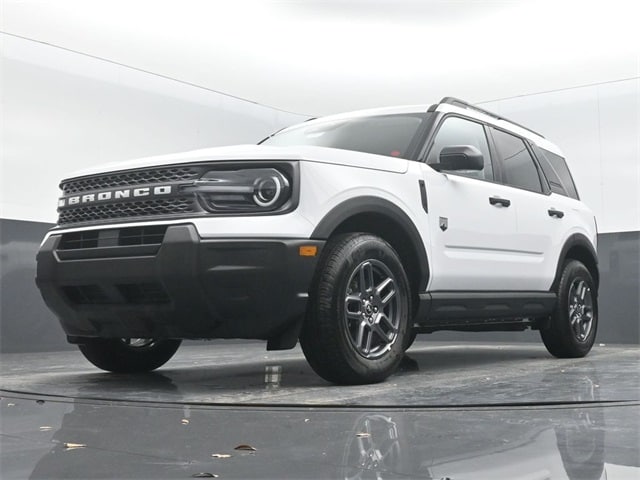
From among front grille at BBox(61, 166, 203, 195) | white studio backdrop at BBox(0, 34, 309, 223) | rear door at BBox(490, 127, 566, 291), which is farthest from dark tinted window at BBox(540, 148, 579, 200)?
white studio backdrop at BBox(0, 34, 309, 223)

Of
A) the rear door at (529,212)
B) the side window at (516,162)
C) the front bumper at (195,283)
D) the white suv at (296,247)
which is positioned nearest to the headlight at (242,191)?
the white suv at (296,247)

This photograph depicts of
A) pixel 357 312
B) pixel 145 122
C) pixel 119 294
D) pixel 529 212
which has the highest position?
pixel 145 122

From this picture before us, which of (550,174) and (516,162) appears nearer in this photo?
(516,162)

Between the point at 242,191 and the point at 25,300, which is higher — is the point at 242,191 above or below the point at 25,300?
above

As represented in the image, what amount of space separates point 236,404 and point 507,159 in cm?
365

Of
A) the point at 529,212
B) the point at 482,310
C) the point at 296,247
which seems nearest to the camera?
the point at 296,247

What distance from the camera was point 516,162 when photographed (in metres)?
6.89

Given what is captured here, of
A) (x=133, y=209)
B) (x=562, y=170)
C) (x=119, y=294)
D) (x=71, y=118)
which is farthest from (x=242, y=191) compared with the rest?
(x=71, y=118)

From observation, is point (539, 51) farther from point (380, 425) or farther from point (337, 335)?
point (380, 425)

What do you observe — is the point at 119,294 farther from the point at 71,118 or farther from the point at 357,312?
the point at 71,118

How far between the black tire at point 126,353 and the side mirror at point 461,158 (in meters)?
2.35

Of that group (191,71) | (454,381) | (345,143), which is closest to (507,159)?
(345,143)

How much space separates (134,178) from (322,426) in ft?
6.88

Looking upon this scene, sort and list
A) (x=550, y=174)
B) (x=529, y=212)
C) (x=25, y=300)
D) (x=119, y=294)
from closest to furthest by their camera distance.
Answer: (x=119, y=294)
(x=529, y=212)
(x=550, y=174)
(x=25, y=300)
